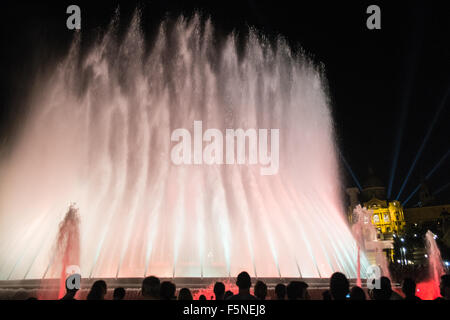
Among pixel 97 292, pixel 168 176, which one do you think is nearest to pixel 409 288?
pixel 97 292

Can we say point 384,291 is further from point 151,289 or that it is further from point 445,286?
point 151,289

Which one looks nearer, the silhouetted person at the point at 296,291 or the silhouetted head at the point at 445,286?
the silhouetted person at the point at 296,291

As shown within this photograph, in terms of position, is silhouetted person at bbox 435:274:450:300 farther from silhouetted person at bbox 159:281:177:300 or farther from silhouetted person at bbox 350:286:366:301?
silhouetted person at bbox 159:281:177:300

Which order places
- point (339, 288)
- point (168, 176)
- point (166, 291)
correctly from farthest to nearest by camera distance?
point (168, 176) → point (166, 291) → point (339, 288)

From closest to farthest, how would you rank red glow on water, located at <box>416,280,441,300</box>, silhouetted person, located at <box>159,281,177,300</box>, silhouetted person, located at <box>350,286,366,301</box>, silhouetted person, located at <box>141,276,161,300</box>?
silhouetted person, located at <box>350,286,366,301</box>
silhouetted person, located at <box>159,281,177,300</box>
silhouetted person, located at <box>141,276,161,300</box>
red glow on water, located at <box>416,280,441,300</box>

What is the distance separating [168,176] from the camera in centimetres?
2277

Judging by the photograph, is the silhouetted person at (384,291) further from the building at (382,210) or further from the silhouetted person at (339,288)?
the building at (382,210)

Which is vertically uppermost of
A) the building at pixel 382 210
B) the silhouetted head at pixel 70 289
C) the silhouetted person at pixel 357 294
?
the building at pixel 382 210

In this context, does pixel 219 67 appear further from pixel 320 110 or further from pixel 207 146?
pixel 320 110

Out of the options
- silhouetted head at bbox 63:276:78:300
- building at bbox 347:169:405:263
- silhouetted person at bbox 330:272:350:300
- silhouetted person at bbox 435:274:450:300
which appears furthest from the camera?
building at bbox 347:169:405:263

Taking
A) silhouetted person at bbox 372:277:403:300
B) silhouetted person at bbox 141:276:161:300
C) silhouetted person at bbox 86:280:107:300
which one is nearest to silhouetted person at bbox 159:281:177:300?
silhouetted person at bbox 141:276:161:300

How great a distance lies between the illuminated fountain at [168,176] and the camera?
19.5 metres

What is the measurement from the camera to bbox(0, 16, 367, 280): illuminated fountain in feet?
63.9

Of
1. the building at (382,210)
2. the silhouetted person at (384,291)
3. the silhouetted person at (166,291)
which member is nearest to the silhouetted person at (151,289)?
the silhouetted person at (166,291)
